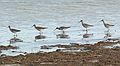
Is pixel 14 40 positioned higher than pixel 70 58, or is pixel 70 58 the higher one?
pixel 14 40

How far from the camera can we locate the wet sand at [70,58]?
1480 cm

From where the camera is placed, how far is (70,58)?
15766 mm

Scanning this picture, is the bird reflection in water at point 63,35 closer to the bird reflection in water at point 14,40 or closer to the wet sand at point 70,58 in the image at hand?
the bird reflection in water at point 14,40

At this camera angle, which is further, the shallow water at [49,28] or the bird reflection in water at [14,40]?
the bird reflection in water at [14,40]

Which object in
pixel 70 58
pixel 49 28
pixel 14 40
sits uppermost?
pixel 49 28

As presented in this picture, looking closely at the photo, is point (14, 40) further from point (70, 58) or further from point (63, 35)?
point (70, 58)

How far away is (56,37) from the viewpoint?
2248 cm

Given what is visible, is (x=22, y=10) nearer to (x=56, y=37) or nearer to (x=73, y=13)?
(x=73, y=13)

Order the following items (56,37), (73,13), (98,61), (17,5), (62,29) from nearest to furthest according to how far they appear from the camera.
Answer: (98,61) < (56,37) < (62,29) < (73,13) < (17,5)

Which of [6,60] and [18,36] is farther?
[18,36]

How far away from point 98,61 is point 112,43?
4895 mm

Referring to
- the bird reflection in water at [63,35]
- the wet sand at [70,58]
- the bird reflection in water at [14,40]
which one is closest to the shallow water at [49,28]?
the bird reflection in water at [63,35]

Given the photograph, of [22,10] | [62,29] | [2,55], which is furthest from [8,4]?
[2,55]

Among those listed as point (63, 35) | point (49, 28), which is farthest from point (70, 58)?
point (49, 28)
